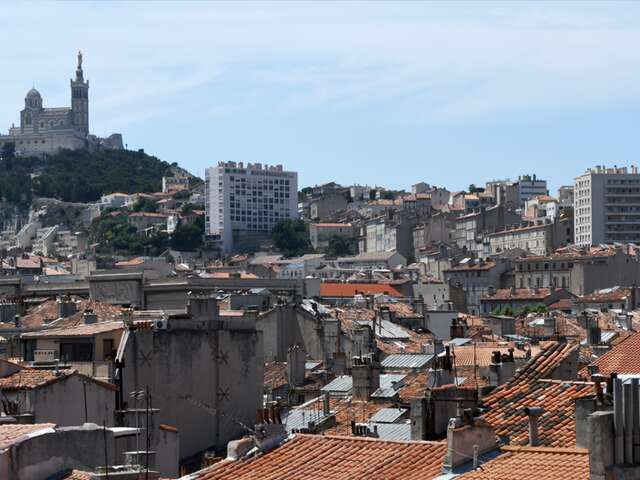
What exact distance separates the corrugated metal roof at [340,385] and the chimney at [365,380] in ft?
9.21

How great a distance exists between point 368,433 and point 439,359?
64.1 inches

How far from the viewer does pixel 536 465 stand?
16.1 meters

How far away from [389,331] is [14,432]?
2108 inches

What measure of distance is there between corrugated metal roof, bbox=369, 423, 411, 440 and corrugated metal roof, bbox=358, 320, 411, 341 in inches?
1522

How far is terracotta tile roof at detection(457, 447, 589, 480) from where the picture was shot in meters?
15.6

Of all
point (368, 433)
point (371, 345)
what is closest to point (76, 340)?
point (368, 433)

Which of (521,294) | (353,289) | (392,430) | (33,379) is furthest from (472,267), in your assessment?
(33,379)

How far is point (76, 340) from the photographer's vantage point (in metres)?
32.1

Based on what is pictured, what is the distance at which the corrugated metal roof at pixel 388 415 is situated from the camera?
29234 millimetres

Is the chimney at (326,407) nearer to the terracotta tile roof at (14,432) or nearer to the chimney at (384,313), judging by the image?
the terracotta tile roof at (14,432)

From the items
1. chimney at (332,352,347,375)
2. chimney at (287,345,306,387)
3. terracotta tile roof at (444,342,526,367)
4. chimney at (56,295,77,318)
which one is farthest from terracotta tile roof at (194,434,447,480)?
chimney at (56,295,77,318)

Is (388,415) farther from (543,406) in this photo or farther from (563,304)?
(563,304)

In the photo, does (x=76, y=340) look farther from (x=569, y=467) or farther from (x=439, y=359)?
(x=569, y=467)

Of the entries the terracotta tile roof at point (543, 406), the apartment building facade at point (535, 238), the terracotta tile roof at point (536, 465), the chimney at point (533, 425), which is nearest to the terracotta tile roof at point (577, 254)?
the apartment building facade at point (535, 238)
